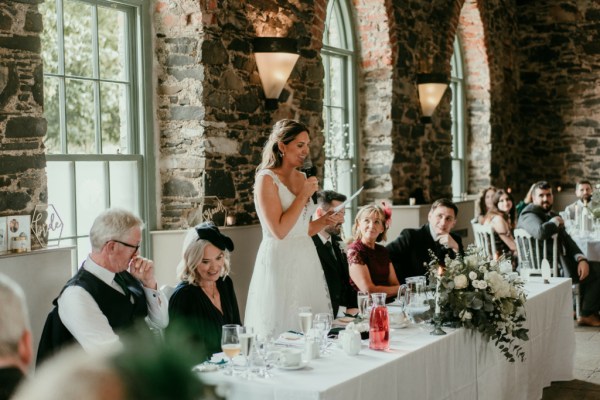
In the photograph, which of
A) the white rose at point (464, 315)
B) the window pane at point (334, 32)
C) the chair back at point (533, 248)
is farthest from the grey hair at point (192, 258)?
the window pane at point (334, 32)

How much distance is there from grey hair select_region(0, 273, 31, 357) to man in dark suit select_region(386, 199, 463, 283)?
4.18 meters

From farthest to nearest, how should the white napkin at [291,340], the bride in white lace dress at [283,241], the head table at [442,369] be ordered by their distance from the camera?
the bride in white lace dress at [283,241] < the white napkin at [291,340] < the head table at [442,369]

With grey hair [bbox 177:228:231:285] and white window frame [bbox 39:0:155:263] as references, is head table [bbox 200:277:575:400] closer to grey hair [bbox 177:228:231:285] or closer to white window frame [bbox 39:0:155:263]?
grey hair [bbox 177:228:231:285]

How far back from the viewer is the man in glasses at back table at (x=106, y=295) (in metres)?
3.04

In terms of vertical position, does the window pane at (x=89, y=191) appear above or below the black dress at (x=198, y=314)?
above

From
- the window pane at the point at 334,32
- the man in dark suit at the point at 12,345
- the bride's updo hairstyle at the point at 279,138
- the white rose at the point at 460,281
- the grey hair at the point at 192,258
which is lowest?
the white rose at the point at 460,281

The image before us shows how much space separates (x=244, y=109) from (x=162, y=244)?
1146 mm

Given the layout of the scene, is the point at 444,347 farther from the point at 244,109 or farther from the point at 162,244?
the point at 244,109

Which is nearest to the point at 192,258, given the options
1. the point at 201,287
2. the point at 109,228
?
the point at 201,287

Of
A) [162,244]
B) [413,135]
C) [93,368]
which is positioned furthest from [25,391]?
[413,135]

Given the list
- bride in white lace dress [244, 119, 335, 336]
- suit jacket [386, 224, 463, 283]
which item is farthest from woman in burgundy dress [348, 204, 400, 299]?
bride in white lace dress [244, 119, 335, 336]

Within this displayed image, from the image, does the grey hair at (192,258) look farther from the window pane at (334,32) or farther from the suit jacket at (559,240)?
the window pane at (334,32)

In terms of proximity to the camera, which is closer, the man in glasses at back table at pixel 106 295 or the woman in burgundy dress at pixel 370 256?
the man in glasses at back table at pixel 106 295

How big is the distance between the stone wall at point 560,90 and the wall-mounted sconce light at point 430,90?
13.1 ft
